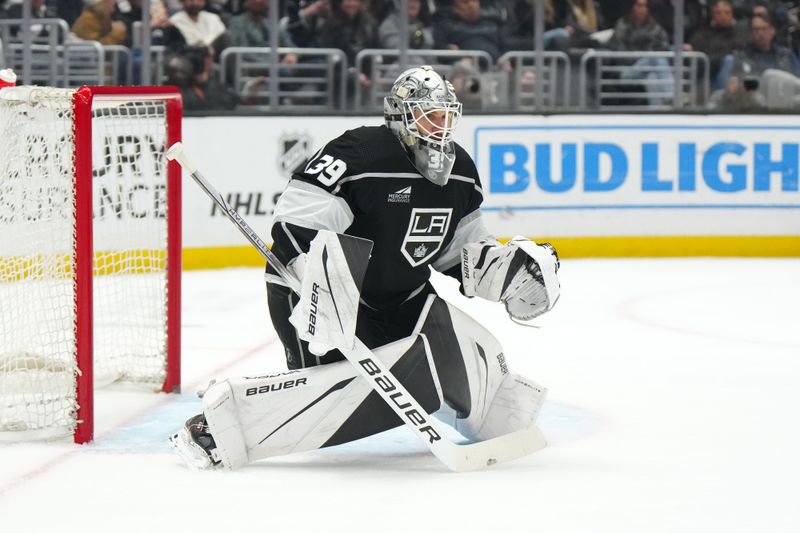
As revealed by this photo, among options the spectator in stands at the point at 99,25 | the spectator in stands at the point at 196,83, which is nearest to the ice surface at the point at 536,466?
the spectator in stands at the point at 196,83

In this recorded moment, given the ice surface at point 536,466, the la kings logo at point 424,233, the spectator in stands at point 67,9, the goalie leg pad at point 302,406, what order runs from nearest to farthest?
the ice surface at point 536,466
the goalie leg pad at point 302,406
the la kings logo at point 424,233
the spectator in stands at point 67,9

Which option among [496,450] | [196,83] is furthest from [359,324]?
[196,83]

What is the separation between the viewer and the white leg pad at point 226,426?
9.20 feet

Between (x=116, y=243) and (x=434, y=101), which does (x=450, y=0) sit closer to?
(x=116, y=243)

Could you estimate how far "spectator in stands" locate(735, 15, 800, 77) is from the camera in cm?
783

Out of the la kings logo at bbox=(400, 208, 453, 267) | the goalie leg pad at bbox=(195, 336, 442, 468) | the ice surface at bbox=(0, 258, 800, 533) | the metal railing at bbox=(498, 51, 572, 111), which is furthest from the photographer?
the metal railing at bbox=(498, 51, 572, 111)

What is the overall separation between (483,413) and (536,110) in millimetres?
4422

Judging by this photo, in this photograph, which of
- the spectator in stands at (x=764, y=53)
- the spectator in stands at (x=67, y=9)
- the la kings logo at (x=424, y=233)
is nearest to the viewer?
the la kings logo at (x=424, y=233)

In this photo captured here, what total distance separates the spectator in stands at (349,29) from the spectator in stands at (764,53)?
2223 millimetres

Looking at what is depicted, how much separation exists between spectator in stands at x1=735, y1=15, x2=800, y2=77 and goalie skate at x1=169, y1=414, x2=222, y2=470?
18.8ft

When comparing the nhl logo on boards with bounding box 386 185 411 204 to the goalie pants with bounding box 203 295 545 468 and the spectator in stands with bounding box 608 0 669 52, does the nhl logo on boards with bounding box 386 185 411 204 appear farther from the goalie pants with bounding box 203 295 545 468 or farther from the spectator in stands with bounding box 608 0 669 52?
the spectator in stands with bounding box 608 0 669 52

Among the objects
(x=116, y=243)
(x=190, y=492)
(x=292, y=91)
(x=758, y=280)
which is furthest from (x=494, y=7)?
(x=190, y=492)

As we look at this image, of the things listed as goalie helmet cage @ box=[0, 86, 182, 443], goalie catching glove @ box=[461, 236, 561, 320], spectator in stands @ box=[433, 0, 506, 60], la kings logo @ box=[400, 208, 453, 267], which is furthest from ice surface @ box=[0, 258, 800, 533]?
spectator in stands @ box=[433, 0, 506, 60]

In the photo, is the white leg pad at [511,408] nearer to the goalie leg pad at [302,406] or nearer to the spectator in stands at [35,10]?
the goalie leg pad at [302,406]
